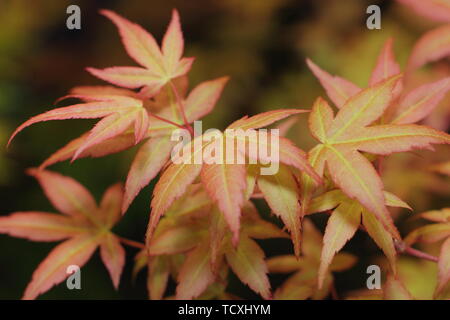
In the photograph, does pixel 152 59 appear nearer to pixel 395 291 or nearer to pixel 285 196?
pixel 285 196

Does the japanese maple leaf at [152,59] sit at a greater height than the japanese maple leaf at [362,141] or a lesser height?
greater

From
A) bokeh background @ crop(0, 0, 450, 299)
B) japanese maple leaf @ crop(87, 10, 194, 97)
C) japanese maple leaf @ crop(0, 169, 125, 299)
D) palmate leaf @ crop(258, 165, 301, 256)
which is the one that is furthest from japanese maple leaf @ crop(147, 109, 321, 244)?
bokeh background @ crop(0, 0, 450, 299)

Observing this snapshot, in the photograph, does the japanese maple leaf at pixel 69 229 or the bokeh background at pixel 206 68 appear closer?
the japanese maple leaf at pixel 69 229

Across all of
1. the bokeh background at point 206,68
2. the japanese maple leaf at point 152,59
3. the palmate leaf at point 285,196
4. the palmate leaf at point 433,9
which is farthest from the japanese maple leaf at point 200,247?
the bokeh background at point 206,68

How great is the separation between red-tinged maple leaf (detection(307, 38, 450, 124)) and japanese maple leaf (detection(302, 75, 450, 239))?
116 millimetres

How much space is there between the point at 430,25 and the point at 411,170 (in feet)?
2.31

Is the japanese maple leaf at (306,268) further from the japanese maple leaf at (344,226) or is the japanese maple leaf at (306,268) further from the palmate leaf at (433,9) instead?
the palmate leaf at (433,9)

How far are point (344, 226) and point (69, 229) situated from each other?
596mm

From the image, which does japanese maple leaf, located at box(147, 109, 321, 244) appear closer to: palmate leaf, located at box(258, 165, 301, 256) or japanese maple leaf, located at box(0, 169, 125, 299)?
palmate leaf, located at box(258, 165, 301, 256)

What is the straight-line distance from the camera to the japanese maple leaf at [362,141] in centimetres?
72

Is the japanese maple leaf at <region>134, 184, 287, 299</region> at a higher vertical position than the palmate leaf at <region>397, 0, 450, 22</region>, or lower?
lower

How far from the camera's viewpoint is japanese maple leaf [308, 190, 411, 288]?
2.49 feet

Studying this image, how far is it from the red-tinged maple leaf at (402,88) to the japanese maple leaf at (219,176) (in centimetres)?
25
